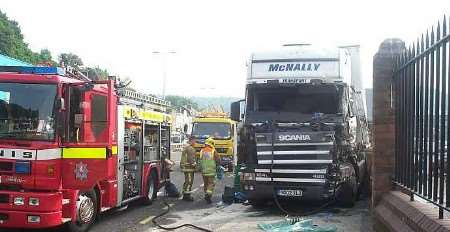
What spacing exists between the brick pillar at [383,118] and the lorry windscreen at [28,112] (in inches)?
187

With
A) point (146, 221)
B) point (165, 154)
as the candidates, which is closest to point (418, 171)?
point (146, 221)

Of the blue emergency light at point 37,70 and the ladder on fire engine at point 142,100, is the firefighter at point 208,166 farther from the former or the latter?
the blue emergency light at point 37,70

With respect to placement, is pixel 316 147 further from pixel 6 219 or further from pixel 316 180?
pixel 6 219

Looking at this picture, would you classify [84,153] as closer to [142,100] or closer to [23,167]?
[23,167]

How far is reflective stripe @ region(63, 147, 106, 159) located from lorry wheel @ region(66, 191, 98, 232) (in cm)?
67

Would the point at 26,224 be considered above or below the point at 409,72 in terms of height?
below

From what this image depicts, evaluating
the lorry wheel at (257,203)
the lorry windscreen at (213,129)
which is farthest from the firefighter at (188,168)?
the lorry windscreen at (213,129)

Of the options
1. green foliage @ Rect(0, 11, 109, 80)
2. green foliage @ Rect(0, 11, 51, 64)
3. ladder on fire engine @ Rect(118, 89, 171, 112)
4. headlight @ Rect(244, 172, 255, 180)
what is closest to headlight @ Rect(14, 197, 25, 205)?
ladder on fire engine @ Rect(118, 89, 171, 112)

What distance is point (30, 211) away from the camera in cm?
836

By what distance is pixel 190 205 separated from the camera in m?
13.4

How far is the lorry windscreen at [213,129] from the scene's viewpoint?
26.2 metres

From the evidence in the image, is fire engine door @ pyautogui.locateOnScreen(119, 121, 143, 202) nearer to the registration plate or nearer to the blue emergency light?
the blue emergency light

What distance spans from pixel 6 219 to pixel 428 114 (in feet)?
20.4

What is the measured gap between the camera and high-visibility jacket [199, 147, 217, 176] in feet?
46.4
